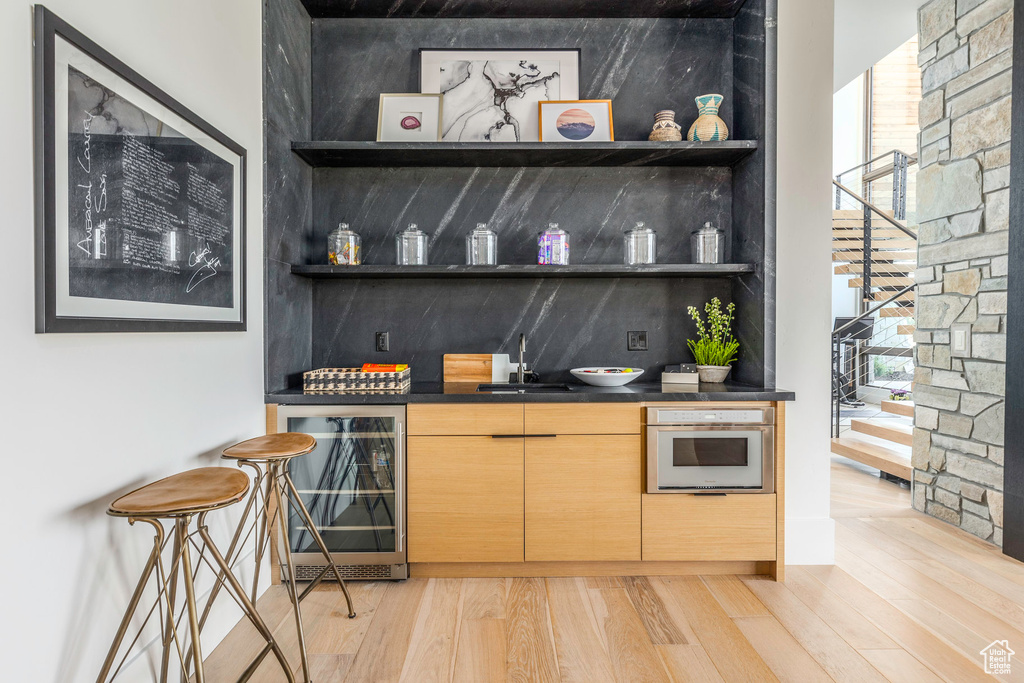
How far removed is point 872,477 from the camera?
4148mm

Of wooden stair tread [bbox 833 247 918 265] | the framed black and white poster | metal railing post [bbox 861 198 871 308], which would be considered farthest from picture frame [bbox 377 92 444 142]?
wooden stair tread [bbox 833 247 918 265]

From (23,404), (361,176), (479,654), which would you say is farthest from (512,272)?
(23,404)

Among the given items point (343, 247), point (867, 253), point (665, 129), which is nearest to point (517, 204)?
point (665, 129)

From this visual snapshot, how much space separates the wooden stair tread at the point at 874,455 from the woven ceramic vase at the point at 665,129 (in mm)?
2650

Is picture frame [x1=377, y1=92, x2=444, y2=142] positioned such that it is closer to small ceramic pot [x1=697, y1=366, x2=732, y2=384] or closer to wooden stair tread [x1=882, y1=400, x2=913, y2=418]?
small ceramic pot [x1=697, y1=366, x2=732, y2=384]

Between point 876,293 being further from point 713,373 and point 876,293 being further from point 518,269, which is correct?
point 518,269

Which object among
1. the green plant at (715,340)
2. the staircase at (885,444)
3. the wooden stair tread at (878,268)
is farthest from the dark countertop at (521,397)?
the wooden stair tread at (878,268)

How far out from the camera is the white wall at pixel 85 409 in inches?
48.3

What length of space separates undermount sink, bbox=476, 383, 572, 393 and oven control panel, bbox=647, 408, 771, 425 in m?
0.43

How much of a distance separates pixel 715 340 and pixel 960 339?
1.38 meters

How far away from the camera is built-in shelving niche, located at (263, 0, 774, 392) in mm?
2977

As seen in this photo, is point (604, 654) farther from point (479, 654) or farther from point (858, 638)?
point (858, 638)

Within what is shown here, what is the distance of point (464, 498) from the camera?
247 cm

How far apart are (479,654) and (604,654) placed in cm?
43
